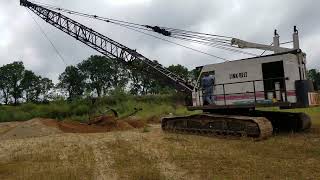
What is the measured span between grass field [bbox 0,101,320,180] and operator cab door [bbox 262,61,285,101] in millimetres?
1769

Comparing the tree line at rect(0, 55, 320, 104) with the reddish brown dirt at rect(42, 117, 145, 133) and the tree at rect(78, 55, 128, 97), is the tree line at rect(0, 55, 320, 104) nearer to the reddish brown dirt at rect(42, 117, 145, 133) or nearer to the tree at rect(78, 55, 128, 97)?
the tree at rect(78, 55, 128, 97)

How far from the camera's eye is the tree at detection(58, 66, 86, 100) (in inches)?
3773

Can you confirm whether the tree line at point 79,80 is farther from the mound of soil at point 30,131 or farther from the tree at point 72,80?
the mound of soil at point 30,131

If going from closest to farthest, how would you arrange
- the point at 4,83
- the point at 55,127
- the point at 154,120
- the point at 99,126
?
1. the point at 55,127
2. the point at 99,126
3. the point at 154,120
4. the point at 4,83

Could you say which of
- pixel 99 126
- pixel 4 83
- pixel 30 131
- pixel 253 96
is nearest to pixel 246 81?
pixel 253 96

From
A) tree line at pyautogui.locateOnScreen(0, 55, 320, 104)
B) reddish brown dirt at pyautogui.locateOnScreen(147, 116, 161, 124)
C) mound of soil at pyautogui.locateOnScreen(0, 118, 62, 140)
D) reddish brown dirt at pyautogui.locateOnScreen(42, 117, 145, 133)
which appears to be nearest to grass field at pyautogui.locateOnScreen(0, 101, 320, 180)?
mound of soil at pyautogui.locateOnScreen(0, 118, 62, 140)

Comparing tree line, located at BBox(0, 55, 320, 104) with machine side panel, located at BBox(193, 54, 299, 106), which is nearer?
machine side panel, located at BBox(193, 54, 299, 106)

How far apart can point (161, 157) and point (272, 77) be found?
6.97m

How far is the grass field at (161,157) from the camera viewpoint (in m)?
11.2

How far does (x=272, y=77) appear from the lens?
1814 cm

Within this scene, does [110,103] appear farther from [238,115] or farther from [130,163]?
[130,163]

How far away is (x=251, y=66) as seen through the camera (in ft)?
61.1

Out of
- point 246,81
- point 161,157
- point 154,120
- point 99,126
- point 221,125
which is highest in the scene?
point 246,81

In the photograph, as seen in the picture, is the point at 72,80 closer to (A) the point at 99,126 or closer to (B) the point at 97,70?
(B) the point at 97,70
